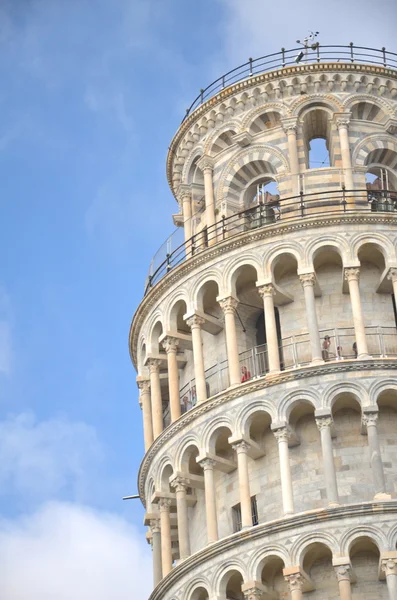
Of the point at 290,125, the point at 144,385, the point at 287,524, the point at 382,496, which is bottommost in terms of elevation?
the point at 287,524

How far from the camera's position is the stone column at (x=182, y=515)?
188 ft

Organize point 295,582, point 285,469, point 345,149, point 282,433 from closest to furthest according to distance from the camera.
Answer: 1. point 295,582
2. point 285,469
3. point 282,433
4. point 345,149

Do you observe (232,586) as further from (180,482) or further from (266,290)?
(266,290)

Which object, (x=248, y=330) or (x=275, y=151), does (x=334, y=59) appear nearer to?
(x=275, y=151)

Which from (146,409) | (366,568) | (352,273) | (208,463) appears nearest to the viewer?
(366,568)

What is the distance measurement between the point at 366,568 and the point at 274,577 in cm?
294

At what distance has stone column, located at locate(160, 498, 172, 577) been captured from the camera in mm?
58281

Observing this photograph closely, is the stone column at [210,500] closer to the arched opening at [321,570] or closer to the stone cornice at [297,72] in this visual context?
the arched opening at [321,570]

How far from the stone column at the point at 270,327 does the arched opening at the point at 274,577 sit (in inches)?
250

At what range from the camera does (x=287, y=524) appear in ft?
177

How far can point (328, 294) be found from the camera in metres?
59.5

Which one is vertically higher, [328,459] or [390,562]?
[328,459]

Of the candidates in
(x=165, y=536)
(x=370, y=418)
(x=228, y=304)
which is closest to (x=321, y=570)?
(x=370, y=418)

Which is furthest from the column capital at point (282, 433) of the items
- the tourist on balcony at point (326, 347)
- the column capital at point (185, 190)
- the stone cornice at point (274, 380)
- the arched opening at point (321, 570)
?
the column capital at point (185, 190)
